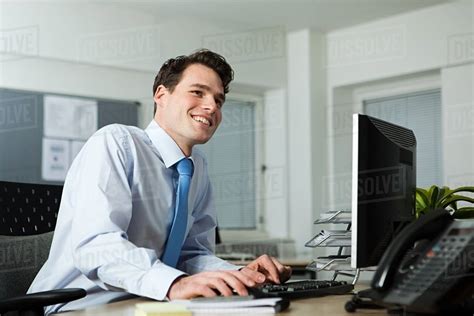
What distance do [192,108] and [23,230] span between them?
588 millimetres

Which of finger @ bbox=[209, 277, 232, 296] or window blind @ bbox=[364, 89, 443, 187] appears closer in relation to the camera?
finger @ bbox=[209, 277, 232, 296]

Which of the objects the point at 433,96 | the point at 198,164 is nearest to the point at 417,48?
the point at 433,96

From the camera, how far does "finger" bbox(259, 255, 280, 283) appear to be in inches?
73.9

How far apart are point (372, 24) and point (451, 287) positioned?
454 cm

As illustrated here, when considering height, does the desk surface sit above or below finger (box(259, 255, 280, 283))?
below

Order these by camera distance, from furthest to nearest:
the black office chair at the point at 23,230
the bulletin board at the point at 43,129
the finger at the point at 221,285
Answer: the bulletin board at the point at 43,129 < the black office chair at the point at 23,230 < the finger at the point at 221,285

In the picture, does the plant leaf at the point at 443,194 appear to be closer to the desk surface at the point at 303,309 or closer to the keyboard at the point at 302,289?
the keyboard at the point at 302,289

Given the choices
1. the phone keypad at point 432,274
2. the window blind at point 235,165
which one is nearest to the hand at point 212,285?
the phone keypad at point 432,274

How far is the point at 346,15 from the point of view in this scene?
213 inches

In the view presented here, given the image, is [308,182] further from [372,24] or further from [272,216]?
[372,24]

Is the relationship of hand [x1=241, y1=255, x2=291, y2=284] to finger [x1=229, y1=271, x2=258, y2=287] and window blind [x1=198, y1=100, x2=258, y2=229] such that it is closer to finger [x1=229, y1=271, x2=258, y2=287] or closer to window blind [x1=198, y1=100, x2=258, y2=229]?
finger [x1=229, y1=271, x2=258, y2=287]

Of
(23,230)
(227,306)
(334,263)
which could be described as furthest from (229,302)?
(23,230)

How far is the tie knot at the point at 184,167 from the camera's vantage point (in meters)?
1.95

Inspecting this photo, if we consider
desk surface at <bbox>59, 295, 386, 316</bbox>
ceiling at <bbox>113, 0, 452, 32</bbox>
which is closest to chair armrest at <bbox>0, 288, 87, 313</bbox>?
desk surface at <bbox>59, 295, 386, 316</bbox>
